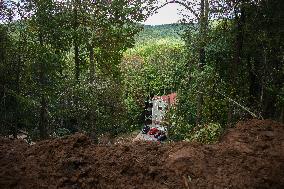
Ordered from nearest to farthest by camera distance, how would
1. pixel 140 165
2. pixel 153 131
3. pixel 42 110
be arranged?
pixel 140 165, pixel 42 110, pixel 153 131

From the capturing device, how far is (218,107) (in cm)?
2156


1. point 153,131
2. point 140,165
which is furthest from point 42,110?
point 153,131

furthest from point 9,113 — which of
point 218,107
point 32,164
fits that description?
point 32,164

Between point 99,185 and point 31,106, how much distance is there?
19.4 m

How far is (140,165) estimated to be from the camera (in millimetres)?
6160

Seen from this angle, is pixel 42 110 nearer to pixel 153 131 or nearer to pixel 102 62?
pixel 102 62

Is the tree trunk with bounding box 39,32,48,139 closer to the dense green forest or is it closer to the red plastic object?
the dense green forest

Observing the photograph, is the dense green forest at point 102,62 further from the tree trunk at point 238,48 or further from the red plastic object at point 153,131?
the red plastic object at point 153,131

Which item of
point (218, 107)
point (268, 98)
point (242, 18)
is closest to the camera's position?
point (268, 98)

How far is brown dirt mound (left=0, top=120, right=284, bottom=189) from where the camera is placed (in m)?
5.71

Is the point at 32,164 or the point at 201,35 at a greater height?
the point at 201,35

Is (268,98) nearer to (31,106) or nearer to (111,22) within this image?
(111,22)

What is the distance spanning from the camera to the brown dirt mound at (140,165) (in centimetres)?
571

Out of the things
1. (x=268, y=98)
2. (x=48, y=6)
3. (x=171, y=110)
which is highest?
(x=48, y=6)
